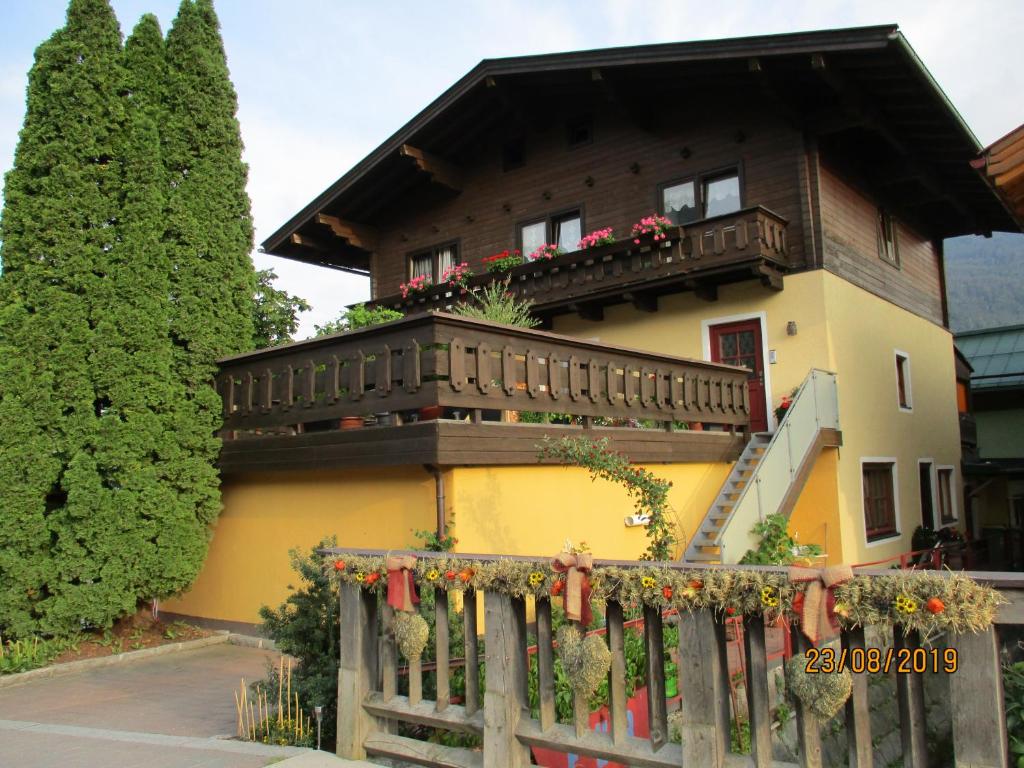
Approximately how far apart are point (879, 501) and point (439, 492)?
10.3m

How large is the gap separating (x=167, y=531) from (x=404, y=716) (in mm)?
6001

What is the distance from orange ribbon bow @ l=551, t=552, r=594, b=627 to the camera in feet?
14.3

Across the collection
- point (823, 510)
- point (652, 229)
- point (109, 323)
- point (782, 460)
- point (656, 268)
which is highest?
point (652, 229)

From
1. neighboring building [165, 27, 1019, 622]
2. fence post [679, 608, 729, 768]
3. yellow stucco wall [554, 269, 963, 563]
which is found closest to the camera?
fence post [679, 608, 729, 768]

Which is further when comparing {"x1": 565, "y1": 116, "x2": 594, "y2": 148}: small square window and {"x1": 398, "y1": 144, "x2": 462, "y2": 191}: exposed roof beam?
{"x1": 398, "y1": 144, "x2": 462, "y2": 191}: exposed roof beam

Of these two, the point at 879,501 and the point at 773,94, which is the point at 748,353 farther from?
the point at 773,94

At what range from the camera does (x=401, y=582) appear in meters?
5.15

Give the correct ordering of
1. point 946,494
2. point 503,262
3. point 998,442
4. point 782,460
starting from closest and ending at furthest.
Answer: point 782,460
point 503,262
point 946,494
point 998,442

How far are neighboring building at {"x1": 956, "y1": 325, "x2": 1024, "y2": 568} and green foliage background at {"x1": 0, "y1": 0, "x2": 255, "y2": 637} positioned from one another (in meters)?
15.5

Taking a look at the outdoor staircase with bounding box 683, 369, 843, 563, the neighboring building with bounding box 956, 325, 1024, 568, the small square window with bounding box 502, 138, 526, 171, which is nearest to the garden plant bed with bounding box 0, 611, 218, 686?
the outdoor staircase with bounding box 683, 369, 843, 563

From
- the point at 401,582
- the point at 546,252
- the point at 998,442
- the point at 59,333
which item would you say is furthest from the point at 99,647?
the point at 998,442

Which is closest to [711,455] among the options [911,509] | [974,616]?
[911,509]

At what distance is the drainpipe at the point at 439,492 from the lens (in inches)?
329

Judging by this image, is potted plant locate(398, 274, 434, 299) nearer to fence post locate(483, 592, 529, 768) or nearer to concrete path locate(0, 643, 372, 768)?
concrete path locate(0, 643, 372, 768)
